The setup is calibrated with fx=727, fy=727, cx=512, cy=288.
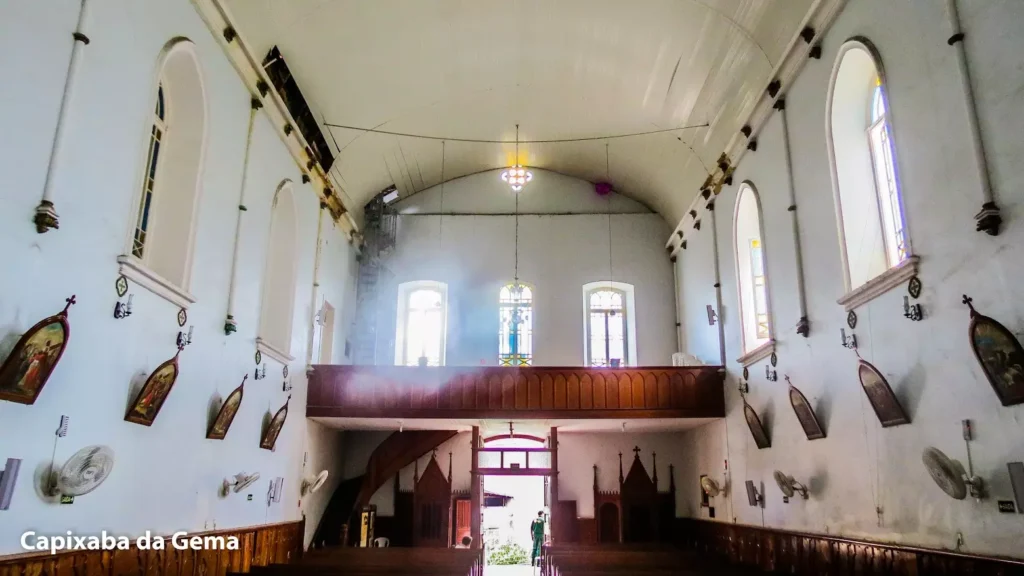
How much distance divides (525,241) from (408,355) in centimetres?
380

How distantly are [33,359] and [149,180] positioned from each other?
10.6 ft

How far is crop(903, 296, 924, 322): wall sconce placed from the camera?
6325mm

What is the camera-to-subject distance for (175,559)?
7.80 m

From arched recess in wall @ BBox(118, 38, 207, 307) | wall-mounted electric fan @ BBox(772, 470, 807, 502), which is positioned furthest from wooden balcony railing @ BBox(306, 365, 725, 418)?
arched recess in wall @ BBox(118, 38, 207, 307)

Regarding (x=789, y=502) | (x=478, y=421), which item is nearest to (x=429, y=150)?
(x=478, y=421)

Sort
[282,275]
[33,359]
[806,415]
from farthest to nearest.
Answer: [282,275]
[806,415]
[33,359]

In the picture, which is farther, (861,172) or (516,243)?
(516,243)

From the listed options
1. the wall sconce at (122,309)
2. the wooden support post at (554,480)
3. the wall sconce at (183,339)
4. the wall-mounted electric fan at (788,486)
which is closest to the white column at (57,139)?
the wall sconce at (122,309)

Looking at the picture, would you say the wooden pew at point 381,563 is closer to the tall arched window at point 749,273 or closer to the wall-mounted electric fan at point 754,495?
the wall-mounted electric fan at point 754,495

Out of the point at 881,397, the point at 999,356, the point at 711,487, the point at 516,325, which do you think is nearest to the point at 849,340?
the point at 881,397

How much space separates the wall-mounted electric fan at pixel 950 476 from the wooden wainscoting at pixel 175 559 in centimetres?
714

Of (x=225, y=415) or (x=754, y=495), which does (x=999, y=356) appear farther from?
(x=225, y=415)

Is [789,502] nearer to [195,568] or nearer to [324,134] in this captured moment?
[195,568]

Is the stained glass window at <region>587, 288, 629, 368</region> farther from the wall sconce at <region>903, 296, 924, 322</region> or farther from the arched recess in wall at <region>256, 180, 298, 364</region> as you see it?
the wall sconce at <region>903, 296, 924, 322</region>
